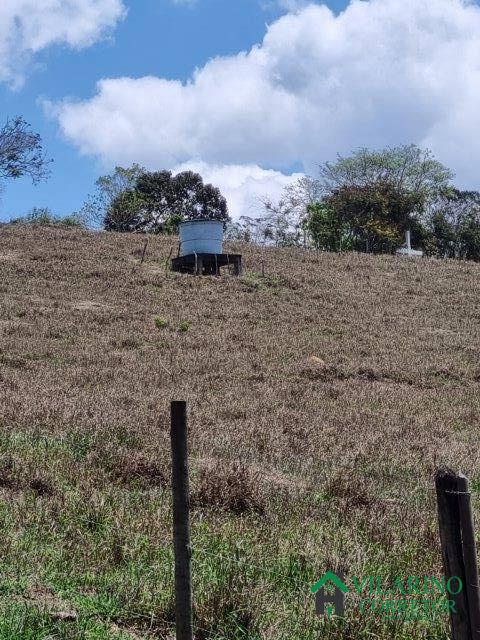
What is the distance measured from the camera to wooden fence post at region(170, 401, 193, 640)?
2.99 meters

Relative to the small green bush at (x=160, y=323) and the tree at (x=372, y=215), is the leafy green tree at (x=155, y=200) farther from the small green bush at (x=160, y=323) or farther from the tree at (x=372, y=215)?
the small green bush at (x=160, y=323)

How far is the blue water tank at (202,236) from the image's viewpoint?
99.2 ft

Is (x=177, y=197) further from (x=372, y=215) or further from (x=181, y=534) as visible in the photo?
(x=181, y=534)

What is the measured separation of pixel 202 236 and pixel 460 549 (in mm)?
28291

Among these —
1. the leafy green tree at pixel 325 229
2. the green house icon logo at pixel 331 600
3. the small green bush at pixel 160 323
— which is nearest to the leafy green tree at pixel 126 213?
the leafy green tree at pixel 325 229

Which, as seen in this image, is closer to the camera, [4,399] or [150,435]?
[150,435]

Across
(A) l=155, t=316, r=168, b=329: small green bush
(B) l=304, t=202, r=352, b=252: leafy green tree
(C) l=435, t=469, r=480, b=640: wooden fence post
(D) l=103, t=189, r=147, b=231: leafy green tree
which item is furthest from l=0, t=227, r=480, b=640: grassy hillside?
(D) l=103, t=189, r=147, b=231: leafy green tree

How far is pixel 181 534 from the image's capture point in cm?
301

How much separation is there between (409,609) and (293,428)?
5733mm

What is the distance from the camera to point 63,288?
81.8 feet

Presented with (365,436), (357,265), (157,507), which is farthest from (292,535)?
(357,265)

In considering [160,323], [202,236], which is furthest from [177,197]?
[160,323]

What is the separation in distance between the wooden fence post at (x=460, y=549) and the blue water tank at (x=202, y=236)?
28102mm

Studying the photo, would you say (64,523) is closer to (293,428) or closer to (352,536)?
(352,536)
